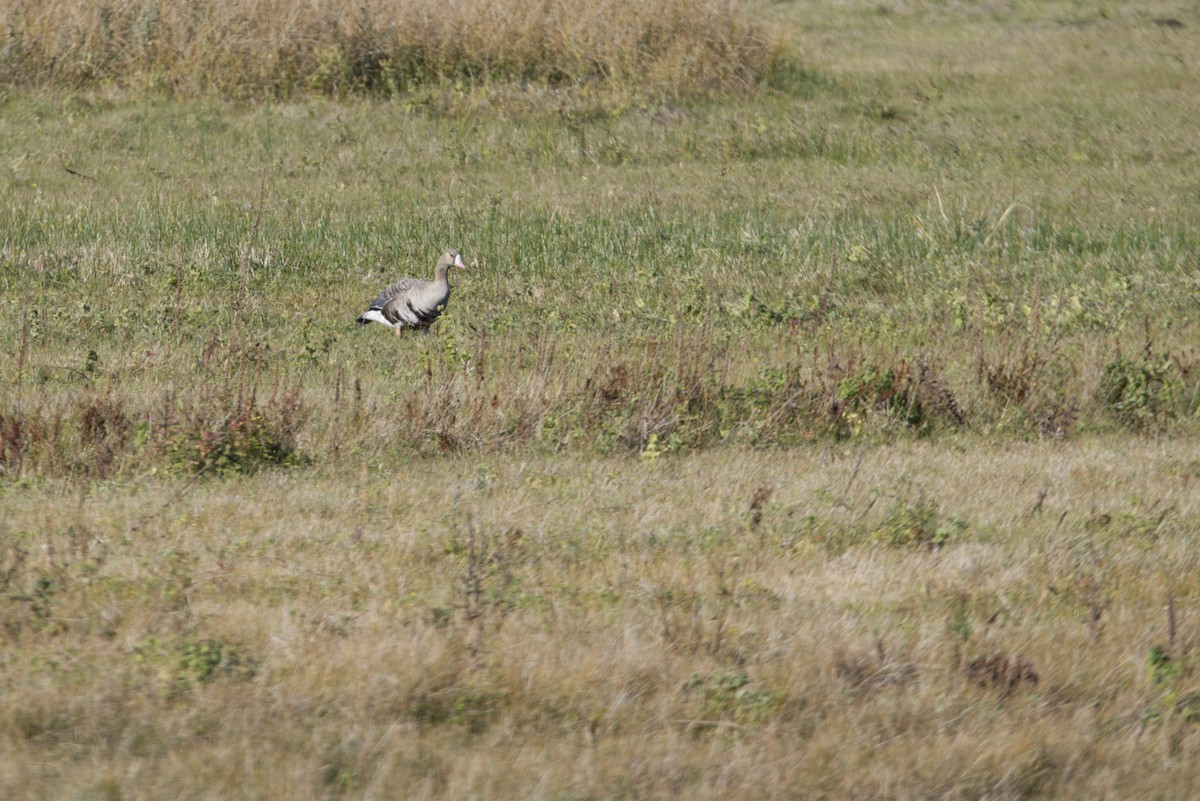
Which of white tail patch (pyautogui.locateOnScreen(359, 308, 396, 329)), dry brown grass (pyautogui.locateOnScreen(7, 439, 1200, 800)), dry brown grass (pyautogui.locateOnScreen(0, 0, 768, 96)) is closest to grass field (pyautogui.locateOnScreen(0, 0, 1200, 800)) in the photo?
dry brown grass (pyautogui.locateOnScreen(7, 439, 1200, 800))

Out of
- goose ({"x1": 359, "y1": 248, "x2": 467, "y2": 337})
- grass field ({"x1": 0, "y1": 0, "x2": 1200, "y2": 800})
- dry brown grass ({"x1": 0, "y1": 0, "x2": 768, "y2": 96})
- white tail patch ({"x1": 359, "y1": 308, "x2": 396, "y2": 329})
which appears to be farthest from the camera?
dry brown grass ({"x1": 0, "y1": 0, "x2": 768, "y2": 96})

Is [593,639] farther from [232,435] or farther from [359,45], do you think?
[359,45]

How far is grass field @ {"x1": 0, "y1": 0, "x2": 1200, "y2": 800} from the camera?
4590 millimetres

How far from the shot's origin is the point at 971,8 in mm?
27359

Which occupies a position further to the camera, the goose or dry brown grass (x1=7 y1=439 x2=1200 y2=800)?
the goose

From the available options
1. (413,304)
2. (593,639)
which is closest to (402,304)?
(413,304)

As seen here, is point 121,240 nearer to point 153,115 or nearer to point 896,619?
point 153,115

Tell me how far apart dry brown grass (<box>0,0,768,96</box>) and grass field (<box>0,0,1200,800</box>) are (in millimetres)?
1690

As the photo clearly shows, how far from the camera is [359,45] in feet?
65.6

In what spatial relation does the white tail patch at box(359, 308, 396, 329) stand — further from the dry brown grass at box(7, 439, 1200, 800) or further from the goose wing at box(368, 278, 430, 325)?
the dry brown grass at box(7, 439, 1200, 800)

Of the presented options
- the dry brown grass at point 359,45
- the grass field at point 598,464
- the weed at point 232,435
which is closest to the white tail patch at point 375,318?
the grass field at point 598,464

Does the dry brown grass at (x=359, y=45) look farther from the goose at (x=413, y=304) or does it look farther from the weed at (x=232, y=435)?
the weed at (x=232, y=435)

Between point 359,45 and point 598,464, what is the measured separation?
14.0 metres

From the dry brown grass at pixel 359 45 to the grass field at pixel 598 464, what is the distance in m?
1.69
